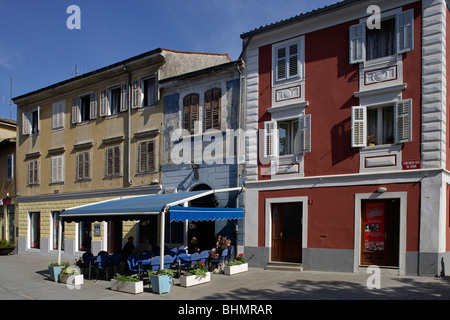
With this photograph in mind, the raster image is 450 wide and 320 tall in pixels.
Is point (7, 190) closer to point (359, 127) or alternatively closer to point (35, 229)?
point (35, 229)

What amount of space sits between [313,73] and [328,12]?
6.52 feet

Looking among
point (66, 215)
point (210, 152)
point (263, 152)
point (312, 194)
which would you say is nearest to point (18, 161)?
point (66, 215)

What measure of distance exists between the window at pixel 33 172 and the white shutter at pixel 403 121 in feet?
66.8

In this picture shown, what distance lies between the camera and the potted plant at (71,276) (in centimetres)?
1278

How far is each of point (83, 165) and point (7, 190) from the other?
8992 mm

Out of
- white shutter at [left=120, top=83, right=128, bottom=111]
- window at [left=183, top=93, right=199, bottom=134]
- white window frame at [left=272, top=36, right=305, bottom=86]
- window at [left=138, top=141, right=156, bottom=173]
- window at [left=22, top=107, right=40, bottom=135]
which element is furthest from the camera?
window at [left=22, top=107, right=40, bottom=135]

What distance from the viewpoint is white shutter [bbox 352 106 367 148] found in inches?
498

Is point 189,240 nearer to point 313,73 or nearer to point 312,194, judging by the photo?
point 312,194

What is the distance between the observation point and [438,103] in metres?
11.6

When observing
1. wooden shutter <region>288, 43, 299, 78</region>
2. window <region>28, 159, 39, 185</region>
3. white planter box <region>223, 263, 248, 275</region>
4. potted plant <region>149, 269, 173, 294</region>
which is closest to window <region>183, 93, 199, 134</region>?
wooden shutter <region>288, 43, 299, 78</region>

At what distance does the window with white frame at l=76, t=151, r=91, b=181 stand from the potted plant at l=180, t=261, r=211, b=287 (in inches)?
448

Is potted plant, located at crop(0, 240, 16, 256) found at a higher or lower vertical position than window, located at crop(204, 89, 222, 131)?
lower

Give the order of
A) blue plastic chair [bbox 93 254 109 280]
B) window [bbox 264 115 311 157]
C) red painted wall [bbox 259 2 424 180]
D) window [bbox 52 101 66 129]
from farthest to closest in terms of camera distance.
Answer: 1. window [bbox 52 101 66 129]
2. window [bbox 264 115 311 157]
3. blue plastic chair [bbox 93 254 109 280]
4. red painted wall [bbox 259 2 424 180]

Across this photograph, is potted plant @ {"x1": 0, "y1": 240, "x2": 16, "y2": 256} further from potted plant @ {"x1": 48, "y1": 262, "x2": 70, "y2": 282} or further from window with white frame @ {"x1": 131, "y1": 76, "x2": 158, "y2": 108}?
potted plant @ {"x1": 48, "y1": 262, "x2": 70, "y2": 282}
